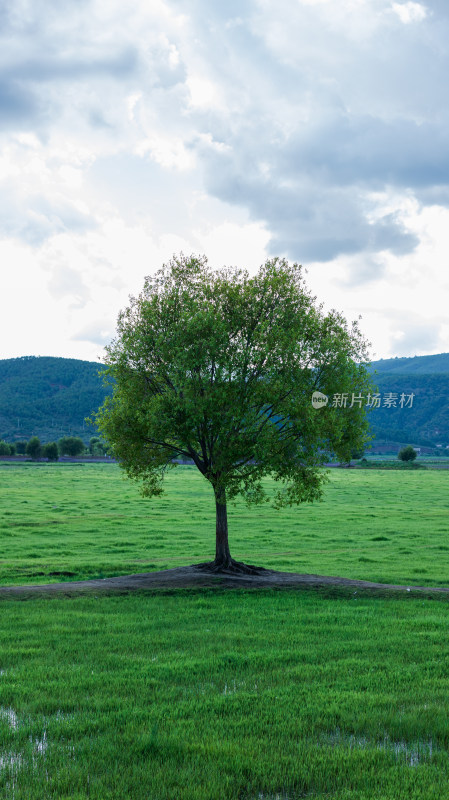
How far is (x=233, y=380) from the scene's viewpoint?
74.0 ft

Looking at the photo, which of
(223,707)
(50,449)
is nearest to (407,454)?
(50,449)

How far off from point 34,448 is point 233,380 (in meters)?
142

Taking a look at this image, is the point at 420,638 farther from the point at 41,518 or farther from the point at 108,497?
the point at 108,497

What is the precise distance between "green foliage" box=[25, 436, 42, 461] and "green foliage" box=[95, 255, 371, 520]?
137 m

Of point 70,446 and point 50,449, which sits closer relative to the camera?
point 50,449

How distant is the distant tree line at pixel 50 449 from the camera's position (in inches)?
6083

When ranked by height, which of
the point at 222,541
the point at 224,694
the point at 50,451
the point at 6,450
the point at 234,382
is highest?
the point at 234,382

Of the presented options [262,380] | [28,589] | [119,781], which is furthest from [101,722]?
[262,380]

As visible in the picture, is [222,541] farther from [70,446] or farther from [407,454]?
[70,446]

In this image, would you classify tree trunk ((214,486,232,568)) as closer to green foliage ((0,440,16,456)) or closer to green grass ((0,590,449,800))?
green grass ((0,590,449,800))

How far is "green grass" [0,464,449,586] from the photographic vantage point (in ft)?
93.8

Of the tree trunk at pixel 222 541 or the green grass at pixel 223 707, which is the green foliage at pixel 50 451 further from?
the green grass at pixel 223 707

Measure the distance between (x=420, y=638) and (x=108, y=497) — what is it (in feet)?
193

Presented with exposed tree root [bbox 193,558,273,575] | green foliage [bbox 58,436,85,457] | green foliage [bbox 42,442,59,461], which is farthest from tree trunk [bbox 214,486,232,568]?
green foliage [bbox 58,436,85,457]
